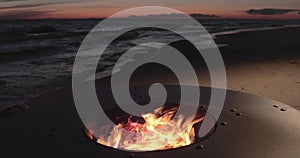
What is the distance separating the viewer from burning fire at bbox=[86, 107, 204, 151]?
2.27 meters

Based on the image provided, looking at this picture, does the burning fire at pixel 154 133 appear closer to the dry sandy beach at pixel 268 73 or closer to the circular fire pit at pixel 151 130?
the circular fire pit at pixel 151 130

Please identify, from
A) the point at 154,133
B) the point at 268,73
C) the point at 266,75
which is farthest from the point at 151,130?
the point at 268,73

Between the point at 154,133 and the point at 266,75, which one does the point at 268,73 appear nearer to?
the point at 266,75

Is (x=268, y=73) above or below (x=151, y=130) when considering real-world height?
below

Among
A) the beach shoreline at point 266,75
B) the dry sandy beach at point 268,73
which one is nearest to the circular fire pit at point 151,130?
the beach shoreline at point 266,75

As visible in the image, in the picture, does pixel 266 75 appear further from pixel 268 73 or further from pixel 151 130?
pixel 151 130

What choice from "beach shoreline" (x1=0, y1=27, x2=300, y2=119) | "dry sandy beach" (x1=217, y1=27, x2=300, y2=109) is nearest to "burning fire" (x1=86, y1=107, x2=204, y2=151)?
"beach shoreline" (x1=0, y1=27, x2=300, y2=119)

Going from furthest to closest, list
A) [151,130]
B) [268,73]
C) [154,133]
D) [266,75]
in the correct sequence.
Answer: [268,73] → [266,75] → [151,130] → [154,133]

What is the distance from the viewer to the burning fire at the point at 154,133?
2271 mm

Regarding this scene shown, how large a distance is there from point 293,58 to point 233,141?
20.1 ft

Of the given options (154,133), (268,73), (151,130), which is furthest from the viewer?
(268,73)

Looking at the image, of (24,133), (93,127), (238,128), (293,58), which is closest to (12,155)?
(24,133)

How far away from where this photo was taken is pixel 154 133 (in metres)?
2.46

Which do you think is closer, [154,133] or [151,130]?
[154,133]
